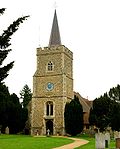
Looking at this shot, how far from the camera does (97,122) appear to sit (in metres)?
55.0

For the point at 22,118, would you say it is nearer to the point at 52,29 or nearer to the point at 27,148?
the point at 52,29

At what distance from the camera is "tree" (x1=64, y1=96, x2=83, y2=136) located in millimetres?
54375

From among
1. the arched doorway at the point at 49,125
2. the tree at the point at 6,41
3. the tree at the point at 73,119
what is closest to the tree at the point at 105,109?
the tree at the point at 73,119

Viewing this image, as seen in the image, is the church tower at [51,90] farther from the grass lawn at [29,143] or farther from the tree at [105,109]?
the grass lawn at [29,143]

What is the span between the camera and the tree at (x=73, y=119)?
54.4 m

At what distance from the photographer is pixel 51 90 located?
58188 millimetres

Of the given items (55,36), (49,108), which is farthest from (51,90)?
(55,36)

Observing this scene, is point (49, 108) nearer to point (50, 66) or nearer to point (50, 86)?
point (50, 86)

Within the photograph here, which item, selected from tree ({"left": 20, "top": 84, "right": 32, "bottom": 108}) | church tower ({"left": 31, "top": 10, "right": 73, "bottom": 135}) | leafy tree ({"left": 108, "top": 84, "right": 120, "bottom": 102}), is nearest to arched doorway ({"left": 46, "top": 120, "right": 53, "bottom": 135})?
church tower ({"left": 31, "top": 10, "right": 73, "bottom": 135})

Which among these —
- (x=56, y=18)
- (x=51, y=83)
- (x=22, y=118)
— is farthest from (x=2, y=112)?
(x=56, y=18)

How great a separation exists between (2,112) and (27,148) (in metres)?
27.0

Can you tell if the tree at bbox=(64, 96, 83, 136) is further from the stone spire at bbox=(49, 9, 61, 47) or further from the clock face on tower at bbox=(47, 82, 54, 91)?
the stone spire at bbox=(49, 9, 61, 47)

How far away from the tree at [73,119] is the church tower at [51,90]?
4.28 feet

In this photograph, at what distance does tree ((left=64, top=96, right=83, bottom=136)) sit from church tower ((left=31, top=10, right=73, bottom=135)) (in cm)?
131
